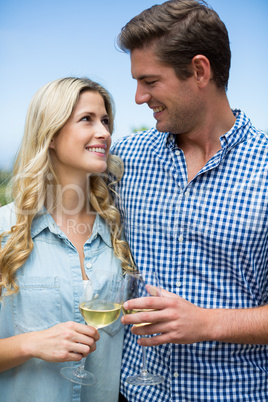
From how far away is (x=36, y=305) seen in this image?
1.69 meters

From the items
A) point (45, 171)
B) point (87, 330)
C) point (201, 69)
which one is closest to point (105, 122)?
point (45, 171)

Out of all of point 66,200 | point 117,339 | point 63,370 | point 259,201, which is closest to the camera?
point 63,370

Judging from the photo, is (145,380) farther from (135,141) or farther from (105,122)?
(105,122)

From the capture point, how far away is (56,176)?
2.01 meters

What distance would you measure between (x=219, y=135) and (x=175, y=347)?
3.15ft

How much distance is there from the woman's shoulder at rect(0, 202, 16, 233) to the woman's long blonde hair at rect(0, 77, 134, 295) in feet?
0.07

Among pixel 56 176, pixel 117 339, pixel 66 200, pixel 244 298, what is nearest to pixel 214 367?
pixel 244 298

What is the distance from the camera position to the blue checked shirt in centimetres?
169

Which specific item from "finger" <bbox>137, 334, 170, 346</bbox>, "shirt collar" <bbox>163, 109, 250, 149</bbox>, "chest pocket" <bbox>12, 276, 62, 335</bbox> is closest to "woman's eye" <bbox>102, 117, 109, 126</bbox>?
"shirt collar" <bbox>163, 109, 250, 149</bbox>

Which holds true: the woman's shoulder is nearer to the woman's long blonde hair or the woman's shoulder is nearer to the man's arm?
the woman's long blonde hair

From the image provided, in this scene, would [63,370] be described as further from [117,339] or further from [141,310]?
[141,310]

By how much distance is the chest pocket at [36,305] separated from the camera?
168cm

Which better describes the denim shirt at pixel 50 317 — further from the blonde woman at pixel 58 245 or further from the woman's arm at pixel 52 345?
the woman's arm at pixel 52 345

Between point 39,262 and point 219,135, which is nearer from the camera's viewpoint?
point 39,262
